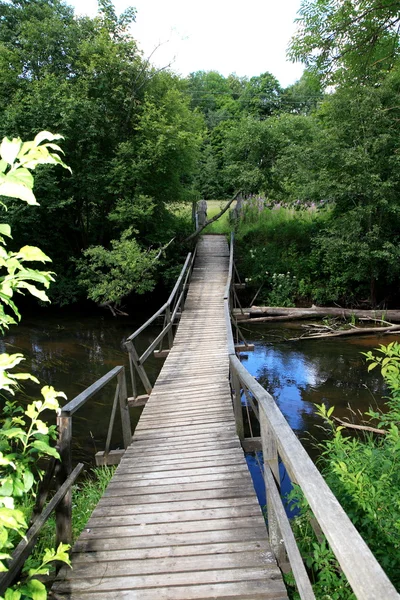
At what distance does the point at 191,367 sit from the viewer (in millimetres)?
6617

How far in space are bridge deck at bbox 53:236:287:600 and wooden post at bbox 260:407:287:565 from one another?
0.18 ft

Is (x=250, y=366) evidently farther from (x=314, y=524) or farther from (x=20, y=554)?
(x=20, y=554)

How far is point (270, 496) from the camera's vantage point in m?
2.31

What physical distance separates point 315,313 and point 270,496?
1055 centimetres

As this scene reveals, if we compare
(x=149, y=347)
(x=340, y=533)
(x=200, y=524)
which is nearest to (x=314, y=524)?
(x=200, y=524)

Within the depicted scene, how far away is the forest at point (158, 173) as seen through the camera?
11.6m

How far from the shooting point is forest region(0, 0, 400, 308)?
38.0ft

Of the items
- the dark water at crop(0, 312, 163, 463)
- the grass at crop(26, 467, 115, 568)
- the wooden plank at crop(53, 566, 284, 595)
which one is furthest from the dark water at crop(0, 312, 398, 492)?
the wooden plank at crop(53, 566, 284, 595)

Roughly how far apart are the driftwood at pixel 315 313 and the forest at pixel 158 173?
4.41 feet

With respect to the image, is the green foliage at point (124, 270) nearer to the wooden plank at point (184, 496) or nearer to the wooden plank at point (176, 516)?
the wooden plank at point (184, 496)

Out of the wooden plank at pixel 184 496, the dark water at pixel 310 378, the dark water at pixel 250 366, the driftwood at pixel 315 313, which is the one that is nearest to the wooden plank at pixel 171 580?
the wooden plank at pixel 184 496

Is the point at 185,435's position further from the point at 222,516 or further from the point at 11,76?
the point at 11,76

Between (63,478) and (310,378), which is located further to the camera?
(310,378)

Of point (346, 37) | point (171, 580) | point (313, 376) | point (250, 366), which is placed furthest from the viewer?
point (250, 366)
